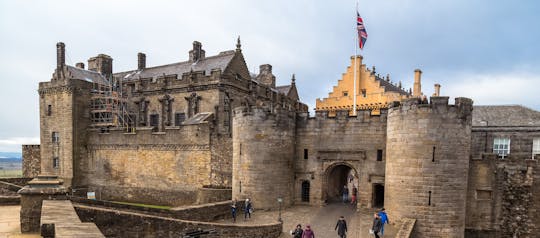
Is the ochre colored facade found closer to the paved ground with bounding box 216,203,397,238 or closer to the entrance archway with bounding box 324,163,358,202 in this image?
the entrance archway with bounding box 324,163,358,202

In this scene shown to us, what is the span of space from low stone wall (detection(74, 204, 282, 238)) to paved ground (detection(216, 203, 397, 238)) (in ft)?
4.65

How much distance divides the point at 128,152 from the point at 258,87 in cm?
1313

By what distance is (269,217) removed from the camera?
17.4 m

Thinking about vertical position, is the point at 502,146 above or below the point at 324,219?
above

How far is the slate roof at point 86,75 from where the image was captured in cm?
3060

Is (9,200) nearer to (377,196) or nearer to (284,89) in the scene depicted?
(377,196)

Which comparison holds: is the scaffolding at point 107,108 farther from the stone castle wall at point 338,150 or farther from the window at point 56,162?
the stone castle wall at point 338,150

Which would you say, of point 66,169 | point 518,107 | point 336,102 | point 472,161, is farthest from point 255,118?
point 66,169

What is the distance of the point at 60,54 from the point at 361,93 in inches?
1144

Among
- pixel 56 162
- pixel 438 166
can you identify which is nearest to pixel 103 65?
pixel 56 162

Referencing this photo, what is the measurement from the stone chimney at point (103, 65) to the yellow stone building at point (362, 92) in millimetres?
23002

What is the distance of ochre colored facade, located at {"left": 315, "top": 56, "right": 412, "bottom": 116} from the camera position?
27220 mm

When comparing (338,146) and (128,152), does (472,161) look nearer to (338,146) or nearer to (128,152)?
(338,146)

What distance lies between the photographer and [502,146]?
19.2 meters
